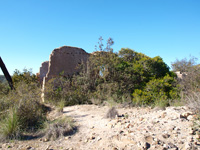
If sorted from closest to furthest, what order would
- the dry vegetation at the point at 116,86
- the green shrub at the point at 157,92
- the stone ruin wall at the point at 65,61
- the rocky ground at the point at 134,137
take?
the rocky ground at the point at 134,137, the dry vegetation at the point at 116,86, the green shrub at the point at 157,92, the stone ruin wall at the point at 65,61

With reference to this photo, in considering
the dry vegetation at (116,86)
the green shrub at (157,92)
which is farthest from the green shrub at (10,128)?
the green shrub at (157,92)

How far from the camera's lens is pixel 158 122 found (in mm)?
3893

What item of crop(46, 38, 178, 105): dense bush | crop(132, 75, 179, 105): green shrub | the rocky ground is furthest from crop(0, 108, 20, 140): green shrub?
crop(132, 75, 179, 105): green shrub

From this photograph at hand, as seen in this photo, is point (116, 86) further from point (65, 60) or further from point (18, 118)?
point (18, 118)

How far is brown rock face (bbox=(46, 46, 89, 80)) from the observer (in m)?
9.39

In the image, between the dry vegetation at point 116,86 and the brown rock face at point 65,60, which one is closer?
the dry vegetation at point 116,86

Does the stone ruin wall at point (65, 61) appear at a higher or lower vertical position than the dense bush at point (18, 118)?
higher

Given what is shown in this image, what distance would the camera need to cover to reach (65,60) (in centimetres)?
976

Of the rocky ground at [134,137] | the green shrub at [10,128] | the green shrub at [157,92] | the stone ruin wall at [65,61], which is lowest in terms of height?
the rocky ground at [134,137]

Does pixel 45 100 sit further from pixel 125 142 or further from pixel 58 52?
pixel 125 142

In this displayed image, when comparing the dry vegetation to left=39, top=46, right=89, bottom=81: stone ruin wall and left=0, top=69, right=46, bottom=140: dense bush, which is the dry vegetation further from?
left=39, top=46, right=89, bottom=81: stone ruin wall

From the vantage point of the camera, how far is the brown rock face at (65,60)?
370 inches

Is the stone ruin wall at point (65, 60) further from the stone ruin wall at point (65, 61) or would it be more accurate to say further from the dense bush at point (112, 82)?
the dense bush at point (112, 82)

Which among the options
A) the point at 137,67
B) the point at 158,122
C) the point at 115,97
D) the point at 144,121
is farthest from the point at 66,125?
the point at 137,67
